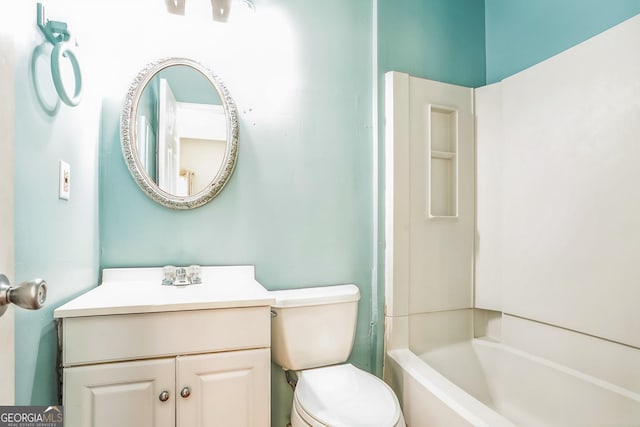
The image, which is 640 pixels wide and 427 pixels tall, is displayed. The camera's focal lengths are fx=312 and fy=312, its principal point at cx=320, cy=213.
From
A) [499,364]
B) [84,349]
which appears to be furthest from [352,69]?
[499,364]

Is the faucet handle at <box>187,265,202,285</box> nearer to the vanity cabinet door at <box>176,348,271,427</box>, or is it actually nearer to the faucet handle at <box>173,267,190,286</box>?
the faucet handle at <box>173,267,190,286</box>

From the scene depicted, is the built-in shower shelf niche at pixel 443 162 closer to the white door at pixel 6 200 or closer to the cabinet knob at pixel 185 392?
the cabinet knob at pixel 185 392

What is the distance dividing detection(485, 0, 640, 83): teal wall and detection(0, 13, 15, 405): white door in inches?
79.5

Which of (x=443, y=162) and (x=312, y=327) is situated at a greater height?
(x=443, y=162)

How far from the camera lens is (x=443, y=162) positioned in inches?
70.1

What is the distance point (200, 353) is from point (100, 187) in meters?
0.84

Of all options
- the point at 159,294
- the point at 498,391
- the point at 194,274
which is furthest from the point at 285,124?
the point at 498,391

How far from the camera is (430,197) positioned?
5.55 feet

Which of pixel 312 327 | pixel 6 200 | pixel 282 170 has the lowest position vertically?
pixel 312 327

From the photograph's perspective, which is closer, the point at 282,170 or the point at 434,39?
the point at 282,170

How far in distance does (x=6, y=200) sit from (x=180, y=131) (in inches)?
37.4

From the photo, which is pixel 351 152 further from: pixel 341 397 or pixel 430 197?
pixel 341 397

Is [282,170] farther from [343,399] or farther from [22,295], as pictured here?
[22,295]

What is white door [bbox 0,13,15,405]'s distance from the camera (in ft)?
1.70
